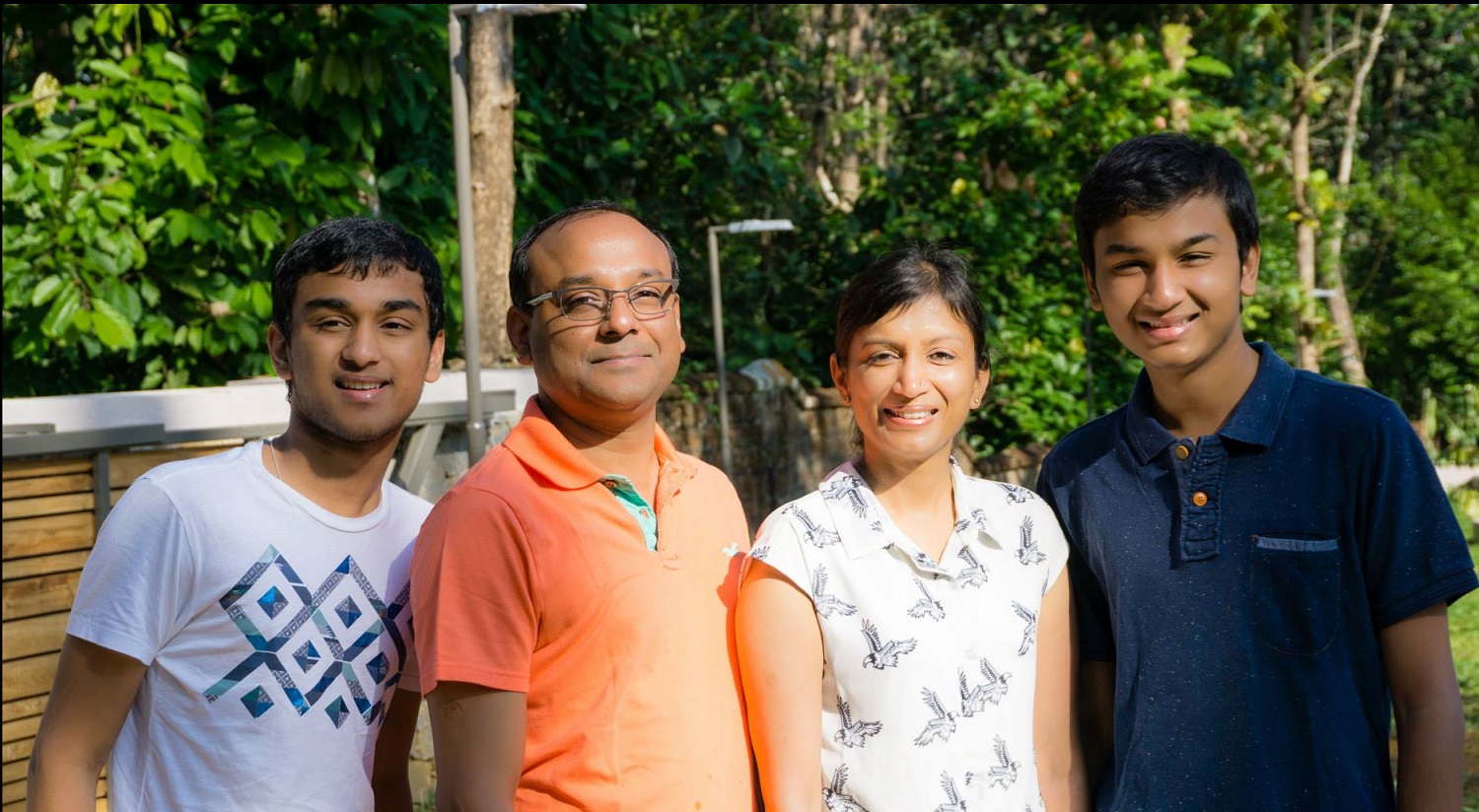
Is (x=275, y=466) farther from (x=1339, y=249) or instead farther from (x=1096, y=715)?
(x=1339, y=249)

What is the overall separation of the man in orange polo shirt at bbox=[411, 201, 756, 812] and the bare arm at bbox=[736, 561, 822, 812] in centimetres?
7

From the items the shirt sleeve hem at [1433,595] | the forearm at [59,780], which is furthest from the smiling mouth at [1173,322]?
the forearm at [59,780]

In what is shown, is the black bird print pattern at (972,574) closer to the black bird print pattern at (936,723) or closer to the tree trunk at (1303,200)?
the black bird print pattern at (936,723)

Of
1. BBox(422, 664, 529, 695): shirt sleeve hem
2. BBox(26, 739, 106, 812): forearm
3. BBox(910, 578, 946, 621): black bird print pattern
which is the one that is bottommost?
BBox(26, 739, 106, 812): forearm

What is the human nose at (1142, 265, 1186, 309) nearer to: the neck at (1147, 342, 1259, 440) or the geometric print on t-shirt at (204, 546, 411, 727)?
the neck at (1147, 342, 1259, 440)

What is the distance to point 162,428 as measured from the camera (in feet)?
18.2

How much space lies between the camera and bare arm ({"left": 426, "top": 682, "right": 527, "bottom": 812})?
7.05ft

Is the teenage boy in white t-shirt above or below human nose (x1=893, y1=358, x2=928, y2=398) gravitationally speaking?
below

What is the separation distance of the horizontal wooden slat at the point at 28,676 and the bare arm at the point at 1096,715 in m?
3.96

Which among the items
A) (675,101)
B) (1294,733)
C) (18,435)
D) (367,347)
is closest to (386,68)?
(675,101)

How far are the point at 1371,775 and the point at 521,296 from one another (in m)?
1.60

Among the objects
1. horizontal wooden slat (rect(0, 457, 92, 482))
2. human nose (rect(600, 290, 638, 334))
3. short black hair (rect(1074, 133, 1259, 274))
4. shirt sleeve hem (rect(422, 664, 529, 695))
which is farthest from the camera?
horizontal wooden slat (rect(0, 457, 92, 482))

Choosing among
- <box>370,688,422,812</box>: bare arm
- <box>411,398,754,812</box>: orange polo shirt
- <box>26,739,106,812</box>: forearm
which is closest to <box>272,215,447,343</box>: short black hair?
<box>411,398,754,812</box>: orange polo shirt

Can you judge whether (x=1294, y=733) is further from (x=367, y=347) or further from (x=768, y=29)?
(x=768, y=29)
